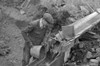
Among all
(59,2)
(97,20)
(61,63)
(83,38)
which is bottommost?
(61,63)

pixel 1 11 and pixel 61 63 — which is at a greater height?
pixel 1 11

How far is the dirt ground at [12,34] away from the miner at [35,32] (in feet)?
7.14

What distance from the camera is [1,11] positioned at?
1012 cm

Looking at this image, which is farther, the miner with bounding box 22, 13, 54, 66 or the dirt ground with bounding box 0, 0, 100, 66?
the dirt ground with bounding box 0, 0, 100, 66

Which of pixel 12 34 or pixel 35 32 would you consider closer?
pixel 35 32

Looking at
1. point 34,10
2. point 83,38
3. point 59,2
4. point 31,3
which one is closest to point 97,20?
point 83,38

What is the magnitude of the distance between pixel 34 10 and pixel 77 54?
5160mm

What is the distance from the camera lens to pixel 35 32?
4.72 metres

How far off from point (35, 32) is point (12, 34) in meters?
4.41

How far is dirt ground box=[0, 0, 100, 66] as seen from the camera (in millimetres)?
7218

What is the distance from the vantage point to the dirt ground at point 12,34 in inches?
284

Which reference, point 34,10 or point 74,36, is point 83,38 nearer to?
point 74,36

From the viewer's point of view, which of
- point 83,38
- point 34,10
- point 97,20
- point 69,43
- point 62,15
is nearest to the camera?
point 69,43

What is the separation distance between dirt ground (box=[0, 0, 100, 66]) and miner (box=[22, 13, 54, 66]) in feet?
7.14
